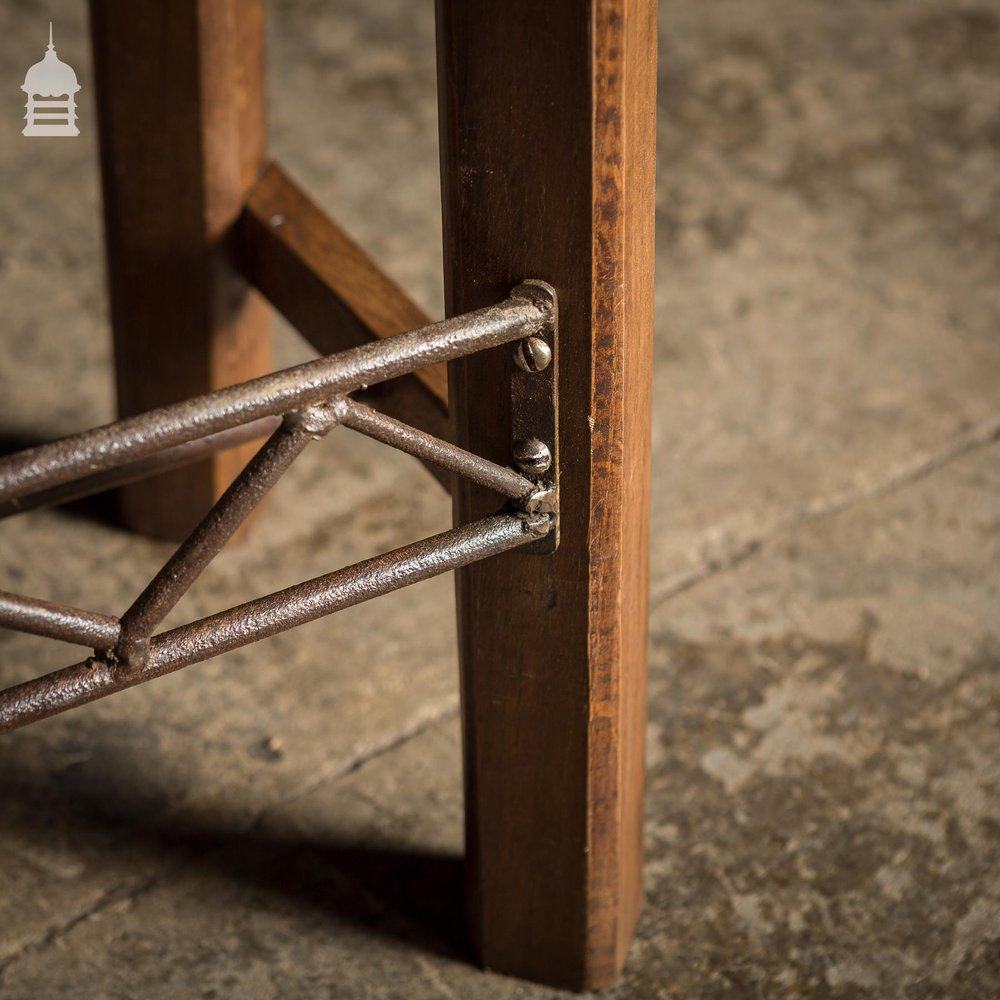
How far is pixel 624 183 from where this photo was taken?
4.96ft

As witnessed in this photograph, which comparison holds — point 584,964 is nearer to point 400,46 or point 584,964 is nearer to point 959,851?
point 959,851

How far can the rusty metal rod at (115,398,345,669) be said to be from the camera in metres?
1.49

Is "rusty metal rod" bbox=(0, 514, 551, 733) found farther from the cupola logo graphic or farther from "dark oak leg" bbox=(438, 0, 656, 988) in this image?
the cupola logo graphic

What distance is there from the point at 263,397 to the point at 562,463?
1.25 ft

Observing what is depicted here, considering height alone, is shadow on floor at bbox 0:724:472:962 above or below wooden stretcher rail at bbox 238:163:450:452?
below

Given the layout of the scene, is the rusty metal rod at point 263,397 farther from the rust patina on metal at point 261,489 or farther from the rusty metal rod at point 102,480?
the rusty metal rod at point 102,480

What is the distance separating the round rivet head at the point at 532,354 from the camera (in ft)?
5.17

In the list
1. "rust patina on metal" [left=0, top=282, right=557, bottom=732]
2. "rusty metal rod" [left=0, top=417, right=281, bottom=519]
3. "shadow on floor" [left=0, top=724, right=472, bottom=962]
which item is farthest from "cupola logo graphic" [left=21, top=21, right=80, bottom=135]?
"shadow on floor" [left=0, top=724, right=472, bottom=962]

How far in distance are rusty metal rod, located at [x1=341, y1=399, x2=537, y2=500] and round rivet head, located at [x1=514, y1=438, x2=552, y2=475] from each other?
0.6 inches

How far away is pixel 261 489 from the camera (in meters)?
1.50

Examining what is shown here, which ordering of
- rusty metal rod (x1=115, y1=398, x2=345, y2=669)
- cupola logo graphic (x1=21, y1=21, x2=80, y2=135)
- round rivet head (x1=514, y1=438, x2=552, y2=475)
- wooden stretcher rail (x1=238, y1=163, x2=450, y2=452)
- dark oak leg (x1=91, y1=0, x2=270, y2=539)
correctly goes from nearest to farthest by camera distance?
1. rusty metal rod (x1=115, y1=398, x2=345, y2=669)
2. round rivet head (x1=514, y1=438, x2=552, y2=475)
3. cupola logo graphic (x1=21, y1=21, x2=80, y2=135)
4. wooden stretcher rail (x1=238, y1=163, x2=450, y2=452)
5. dark oak leg (x1=91, y1=0, x2=270, y2=539)

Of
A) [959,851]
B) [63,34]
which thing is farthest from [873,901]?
[63,34]

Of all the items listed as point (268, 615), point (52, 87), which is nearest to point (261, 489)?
point (268, 615)

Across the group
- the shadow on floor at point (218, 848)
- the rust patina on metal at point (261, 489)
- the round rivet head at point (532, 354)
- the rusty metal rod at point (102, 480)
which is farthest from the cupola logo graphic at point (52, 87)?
the shadow on floor at point (218, 848)
